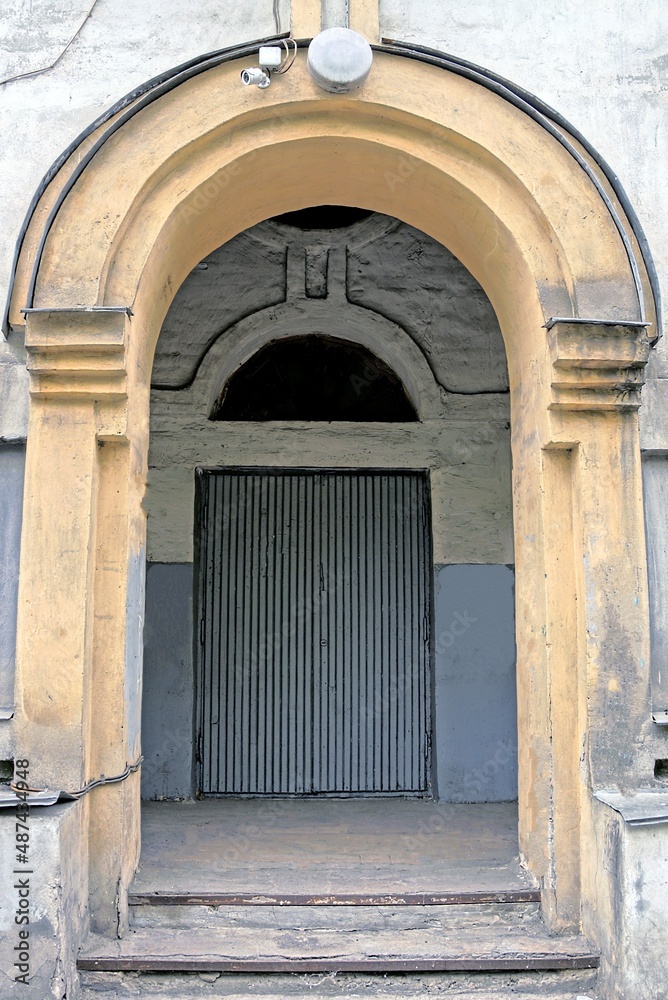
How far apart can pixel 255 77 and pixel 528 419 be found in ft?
7.24

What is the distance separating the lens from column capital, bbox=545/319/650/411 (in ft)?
13.8

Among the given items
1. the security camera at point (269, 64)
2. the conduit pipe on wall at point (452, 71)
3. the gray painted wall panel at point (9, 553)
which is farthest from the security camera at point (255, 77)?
the gray painted wall panel at point (9, 553)

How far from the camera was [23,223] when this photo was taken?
14.0 ft

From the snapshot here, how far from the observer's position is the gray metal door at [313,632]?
22.7ft

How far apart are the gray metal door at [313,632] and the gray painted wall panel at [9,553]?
2894mm

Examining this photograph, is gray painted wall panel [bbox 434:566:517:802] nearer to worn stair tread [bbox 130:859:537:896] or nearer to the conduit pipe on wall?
worn stair tread [bbox 130:859:537:896]

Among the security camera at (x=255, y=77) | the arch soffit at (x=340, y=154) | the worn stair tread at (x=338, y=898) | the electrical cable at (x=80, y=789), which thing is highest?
the security camera at (x=255, y=77)

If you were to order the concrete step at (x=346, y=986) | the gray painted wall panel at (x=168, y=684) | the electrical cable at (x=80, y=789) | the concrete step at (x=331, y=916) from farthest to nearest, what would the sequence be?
the gray painted wall panel at (x=168, y=684) → the concrete step at (x=331, y=916) → the concrete step at (x=346, y=986) → the electrical cable at (x=80, y=789)

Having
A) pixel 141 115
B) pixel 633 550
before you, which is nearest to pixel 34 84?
pixel 141 115

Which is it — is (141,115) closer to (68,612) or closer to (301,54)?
(301,54)

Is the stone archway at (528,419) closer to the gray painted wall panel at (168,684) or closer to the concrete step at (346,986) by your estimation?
the concrete step at (346,986)

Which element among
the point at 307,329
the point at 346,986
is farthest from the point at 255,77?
the point at 346,986

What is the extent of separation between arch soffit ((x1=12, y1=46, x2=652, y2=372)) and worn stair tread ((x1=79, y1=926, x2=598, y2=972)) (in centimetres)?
303

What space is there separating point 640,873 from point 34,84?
15.6ft
